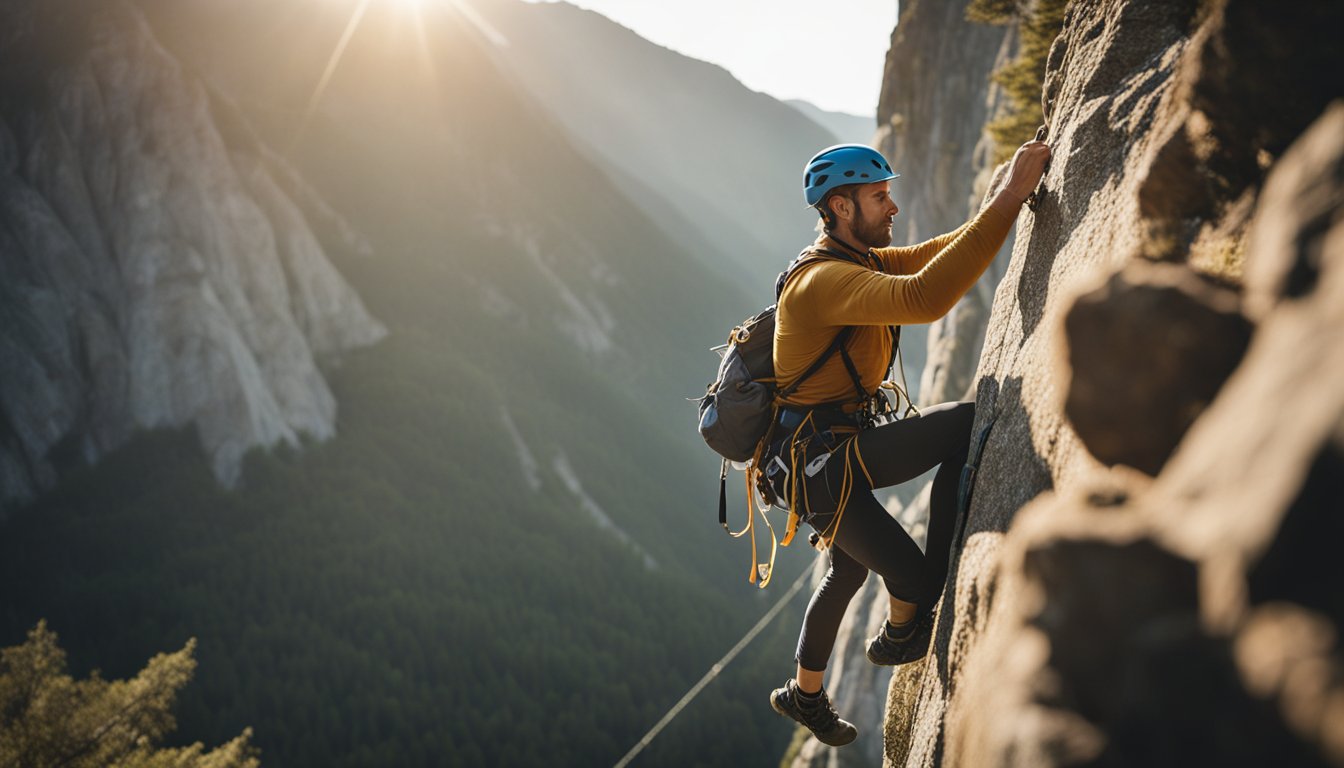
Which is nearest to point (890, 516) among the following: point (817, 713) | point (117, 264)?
point (817, 713)

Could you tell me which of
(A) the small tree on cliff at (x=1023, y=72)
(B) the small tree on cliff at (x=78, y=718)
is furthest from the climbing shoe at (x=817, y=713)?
(B) the small tree on cliff at (x=78, y=718)

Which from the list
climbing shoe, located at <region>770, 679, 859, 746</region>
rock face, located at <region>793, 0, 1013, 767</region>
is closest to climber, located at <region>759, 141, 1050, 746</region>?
climbing shoe, located at <region>770, 679, 859, 746</region>

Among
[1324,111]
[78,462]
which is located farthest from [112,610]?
[1324,111]

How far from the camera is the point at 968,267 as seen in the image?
3.52 meters

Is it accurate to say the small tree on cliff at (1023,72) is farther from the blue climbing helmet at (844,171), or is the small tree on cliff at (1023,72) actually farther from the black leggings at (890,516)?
the black leggings at (890,516)

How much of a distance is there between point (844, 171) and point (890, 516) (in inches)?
75.7

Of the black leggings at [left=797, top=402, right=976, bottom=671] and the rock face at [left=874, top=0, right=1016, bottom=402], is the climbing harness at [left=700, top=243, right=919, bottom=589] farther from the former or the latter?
the rock face at [left=874, top=0, right=1016, bottom=402]

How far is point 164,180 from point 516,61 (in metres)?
160

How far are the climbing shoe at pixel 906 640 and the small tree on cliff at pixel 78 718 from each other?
61.2 ft

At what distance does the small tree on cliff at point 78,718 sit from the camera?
17109mm

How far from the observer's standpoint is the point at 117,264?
137 feet

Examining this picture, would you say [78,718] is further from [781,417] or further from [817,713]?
[781,417]

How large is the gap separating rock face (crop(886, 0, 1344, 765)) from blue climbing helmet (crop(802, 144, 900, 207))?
95 centimetres

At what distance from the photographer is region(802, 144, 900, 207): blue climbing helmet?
4332mm
